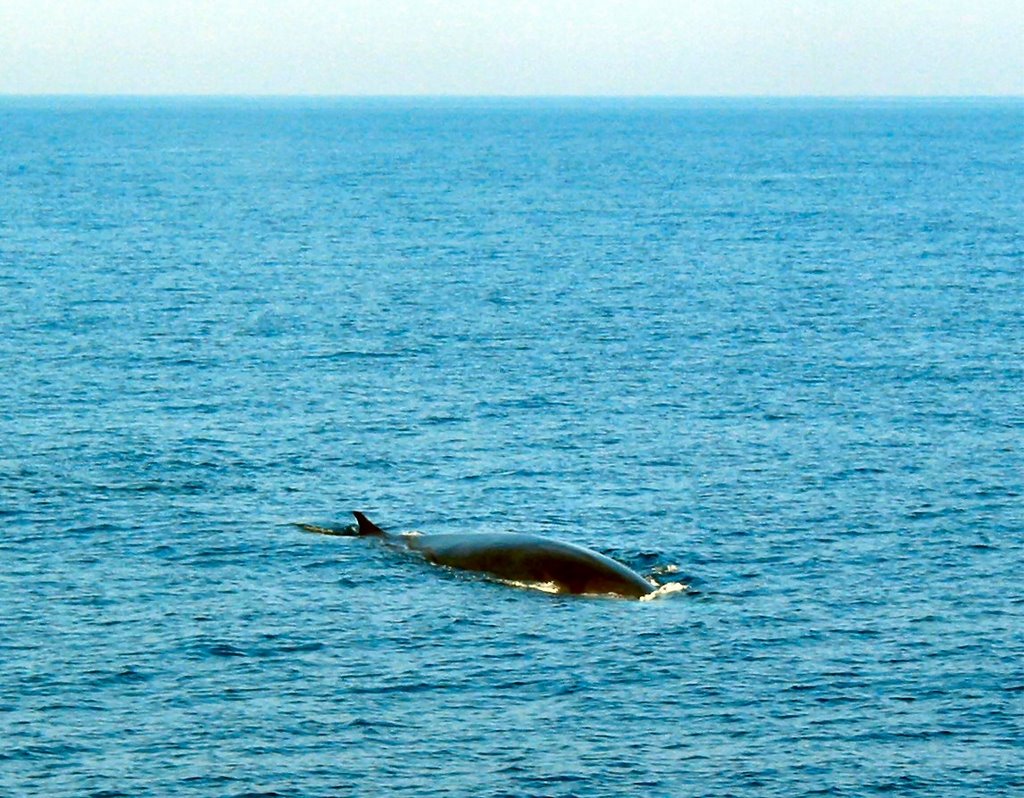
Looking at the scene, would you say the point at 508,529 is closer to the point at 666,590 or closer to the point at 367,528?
the point at 367,528

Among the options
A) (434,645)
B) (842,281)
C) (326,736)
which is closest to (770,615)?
(434,645)

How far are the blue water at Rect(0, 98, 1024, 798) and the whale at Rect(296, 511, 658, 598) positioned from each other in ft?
3.27

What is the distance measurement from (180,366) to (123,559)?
35255mm

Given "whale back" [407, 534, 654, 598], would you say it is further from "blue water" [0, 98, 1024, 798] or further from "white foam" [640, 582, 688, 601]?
"blue water" [0, 98, 1024, 798]

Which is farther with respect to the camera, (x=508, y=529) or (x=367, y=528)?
(x=508, y=529)

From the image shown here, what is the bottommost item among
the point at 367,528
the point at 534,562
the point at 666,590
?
the point at 666,590

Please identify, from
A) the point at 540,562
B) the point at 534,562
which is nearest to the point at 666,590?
the point at 540,562

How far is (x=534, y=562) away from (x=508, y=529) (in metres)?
6.69

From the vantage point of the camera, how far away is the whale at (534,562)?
5891 centimetres

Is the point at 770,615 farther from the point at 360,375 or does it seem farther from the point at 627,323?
the point at 627,323

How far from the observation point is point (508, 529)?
67.0m

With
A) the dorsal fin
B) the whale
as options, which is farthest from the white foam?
the dorsal fin

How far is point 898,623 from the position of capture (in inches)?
2231

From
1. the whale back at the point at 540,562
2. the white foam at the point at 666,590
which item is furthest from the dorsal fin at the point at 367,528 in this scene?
the white foam at the point at 666,590
